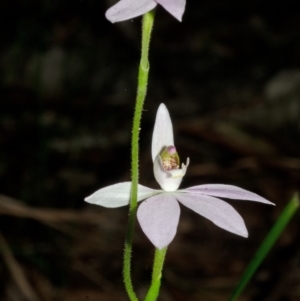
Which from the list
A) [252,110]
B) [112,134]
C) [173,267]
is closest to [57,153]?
[112,134]

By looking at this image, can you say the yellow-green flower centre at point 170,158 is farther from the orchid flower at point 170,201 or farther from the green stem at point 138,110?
the green stem at point 138,110

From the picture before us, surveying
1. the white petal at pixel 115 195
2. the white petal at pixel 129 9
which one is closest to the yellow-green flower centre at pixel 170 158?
the white petal at pixel 115 195

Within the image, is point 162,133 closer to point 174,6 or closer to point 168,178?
point 168,178

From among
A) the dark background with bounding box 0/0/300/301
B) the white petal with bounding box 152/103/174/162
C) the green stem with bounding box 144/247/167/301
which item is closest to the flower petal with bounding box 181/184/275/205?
the green stem with bounding box 144/247/167/301

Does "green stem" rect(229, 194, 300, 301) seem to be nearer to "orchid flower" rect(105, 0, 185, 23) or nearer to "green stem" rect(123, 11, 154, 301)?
"green stem" rect(123, 11, 154, 301)

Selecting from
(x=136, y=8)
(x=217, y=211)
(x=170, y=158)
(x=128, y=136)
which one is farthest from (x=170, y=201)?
(x=128, y=136)
